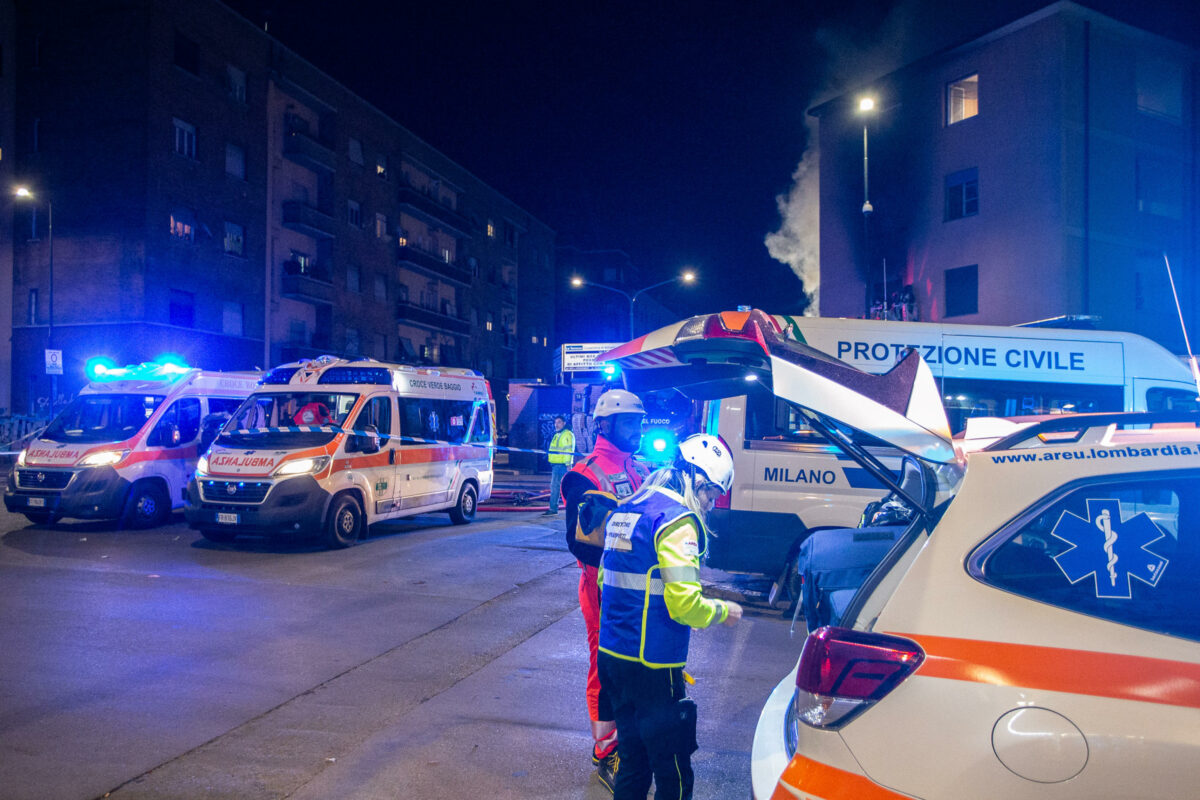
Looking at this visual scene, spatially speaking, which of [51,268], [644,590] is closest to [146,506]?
[644,590]

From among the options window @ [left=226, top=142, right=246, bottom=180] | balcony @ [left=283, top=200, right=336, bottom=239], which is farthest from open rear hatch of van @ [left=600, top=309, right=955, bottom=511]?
balcony @ [left=283, top=200, right=336, bottom=239]

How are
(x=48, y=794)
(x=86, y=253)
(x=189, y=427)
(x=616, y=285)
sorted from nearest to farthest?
(x=48, y=794)
(x=189, y=427)
(x=86, y=253)
(x=616, y=285)

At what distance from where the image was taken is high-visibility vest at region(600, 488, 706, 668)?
309 centimetres

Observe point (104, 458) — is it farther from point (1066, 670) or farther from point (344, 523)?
point (1066, 670)

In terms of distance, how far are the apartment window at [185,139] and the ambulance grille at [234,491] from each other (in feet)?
76.3

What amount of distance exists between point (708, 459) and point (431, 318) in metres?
43.6

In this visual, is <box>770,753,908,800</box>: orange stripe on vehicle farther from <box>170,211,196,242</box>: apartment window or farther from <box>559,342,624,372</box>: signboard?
<box>559,342,624,372</box>: signboard

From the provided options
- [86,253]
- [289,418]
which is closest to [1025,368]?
[289,418]

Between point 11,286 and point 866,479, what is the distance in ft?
107

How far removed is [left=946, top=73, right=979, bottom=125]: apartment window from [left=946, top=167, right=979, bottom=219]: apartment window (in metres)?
1.57

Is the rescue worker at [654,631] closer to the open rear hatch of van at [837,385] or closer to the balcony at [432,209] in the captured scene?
the open rear hatch of van at [837,385]

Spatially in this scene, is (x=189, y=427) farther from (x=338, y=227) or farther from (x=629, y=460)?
(x=338, y=227)

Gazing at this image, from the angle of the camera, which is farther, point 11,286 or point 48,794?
point 11,286

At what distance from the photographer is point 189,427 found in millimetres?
12594
